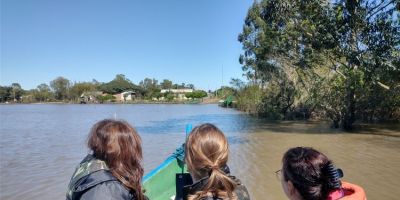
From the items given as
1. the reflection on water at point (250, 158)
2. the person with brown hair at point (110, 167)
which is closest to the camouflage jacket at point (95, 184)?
the person with brown hair at point (110, 167)

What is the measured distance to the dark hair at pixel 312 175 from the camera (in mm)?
1793

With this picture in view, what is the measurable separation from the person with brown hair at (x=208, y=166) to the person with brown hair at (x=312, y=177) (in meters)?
0.36

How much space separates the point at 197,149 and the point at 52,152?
12150 mm

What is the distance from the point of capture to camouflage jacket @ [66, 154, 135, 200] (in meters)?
1.95

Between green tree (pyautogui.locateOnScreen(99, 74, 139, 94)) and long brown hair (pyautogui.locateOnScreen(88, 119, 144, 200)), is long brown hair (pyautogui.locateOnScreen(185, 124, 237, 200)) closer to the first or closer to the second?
long brown hair (pyautogui.locateOnScreen(88, 119, 144, 200))

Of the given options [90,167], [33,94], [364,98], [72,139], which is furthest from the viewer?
[33,94]

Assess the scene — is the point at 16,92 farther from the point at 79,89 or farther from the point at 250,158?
the point at 250,158

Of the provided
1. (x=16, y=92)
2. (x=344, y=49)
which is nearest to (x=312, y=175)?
(x=344, y=49)

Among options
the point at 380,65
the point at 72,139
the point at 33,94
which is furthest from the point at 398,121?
the point at 33,94

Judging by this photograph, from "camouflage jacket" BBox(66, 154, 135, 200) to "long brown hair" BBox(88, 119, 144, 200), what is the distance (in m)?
0.06

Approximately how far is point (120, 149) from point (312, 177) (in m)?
1.01

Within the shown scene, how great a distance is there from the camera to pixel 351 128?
1898cm

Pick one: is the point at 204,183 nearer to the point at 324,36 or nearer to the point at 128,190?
the point at 128,190

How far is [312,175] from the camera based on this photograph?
1.79 metres
